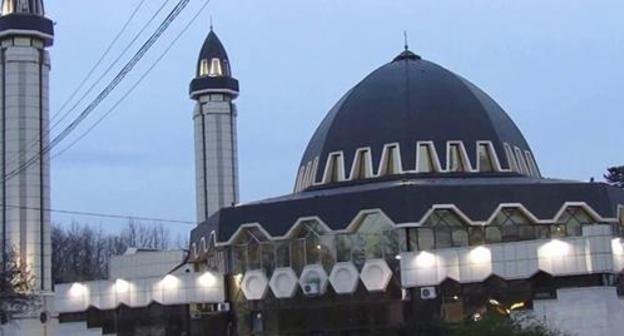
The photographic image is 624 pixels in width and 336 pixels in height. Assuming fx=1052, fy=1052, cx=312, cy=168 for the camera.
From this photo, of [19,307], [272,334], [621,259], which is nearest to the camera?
[621,259]

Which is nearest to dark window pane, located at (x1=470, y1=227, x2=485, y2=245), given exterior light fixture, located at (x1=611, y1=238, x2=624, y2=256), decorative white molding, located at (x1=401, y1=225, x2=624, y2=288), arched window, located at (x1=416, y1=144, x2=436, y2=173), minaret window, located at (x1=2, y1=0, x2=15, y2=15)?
decorative white molding, located at (x1=401, y1=225, x2=624, y2=288)

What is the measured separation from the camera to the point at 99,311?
50281 mm

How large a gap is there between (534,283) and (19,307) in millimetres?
28345

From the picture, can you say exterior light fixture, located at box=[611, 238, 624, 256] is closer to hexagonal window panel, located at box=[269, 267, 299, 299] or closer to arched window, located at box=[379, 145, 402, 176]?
arched window, located at box=[379, 145, 402, 176]

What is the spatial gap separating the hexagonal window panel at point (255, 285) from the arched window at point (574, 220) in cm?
1235

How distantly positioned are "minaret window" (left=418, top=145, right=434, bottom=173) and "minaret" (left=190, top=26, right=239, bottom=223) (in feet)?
130

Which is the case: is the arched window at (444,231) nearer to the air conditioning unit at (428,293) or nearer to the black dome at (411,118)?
the air conditioning unit at (428,293)

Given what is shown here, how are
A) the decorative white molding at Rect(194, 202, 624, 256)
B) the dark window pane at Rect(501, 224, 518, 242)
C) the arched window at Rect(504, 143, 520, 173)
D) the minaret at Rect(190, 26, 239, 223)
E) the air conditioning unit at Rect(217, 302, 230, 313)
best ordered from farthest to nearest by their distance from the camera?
the minaret at Rect(190, 26, 239, 223) → the arched window at Rect(504, 143, 520, 173) → the air conditioning unit at Rect(217, 302, 230, 313) → the dark window pane at Rect(501, 224, 518, 242) → the decorative white molding at Rect(194, 202, 624, 256)

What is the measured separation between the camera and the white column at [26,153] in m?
63.6

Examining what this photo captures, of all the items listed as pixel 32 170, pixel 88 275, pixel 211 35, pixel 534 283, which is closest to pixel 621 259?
pixel 534 283

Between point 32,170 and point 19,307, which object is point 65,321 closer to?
point 19,307

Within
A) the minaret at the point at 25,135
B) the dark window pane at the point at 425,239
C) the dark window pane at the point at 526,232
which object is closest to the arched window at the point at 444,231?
the dark window pane at the point at 425,239

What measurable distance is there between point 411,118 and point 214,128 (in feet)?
131

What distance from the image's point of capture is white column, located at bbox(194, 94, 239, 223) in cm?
8525
